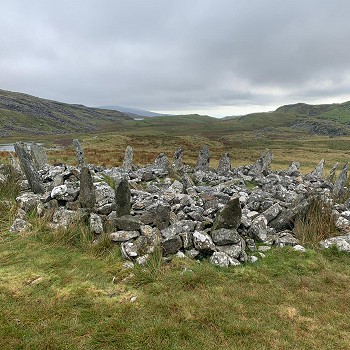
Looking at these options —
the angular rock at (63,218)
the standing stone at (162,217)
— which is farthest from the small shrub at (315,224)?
the angular rock at (63,218)

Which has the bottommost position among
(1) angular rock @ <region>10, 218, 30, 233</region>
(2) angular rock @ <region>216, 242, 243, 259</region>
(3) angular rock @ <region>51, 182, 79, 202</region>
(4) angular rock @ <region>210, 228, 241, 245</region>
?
(2) angular rock @ <region>216, 242, 243, 259</region>

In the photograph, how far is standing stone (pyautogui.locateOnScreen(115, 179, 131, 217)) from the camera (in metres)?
10.5

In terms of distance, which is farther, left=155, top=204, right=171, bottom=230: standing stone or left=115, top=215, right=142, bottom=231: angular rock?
left=155, top=204, right=171, bottom=230: standing stone

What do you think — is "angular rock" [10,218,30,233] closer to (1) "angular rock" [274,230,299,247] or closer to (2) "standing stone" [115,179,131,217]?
(2) "standing stone" [115,179,131,217]

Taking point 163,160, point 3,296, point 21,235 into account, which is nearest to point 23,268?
point 3,296

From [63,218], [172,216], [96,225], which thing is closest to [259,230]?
[172,216]

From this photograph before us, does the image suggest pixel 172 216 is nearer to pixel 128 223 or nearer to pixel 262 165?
pixel 128 223

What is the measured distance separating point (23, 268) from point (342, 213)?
38.9ft

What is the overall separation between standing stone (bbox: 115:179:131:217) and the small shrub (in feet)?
20.0

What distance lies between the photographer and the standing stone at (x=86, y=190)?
11195 mm

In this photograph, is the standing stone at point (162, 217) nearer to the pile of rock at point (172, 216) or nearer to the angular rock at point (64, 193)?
Result: the pile of rock at point (172, 216)

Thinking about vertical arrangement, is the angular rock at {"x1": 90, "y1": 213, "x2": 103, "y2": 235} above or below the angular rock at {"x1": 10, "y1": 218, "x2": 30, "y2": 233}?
above

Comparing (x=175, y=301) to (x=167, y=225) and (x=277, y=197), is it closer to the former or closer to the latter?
(x=167, y=225)

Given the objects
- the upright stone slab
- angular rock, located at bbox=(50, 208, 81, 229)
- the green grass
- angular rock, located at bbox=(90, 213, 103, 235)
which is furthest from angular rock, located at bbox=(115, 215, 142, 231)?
the upright stone slab
